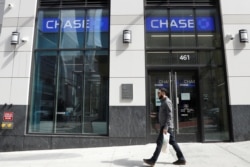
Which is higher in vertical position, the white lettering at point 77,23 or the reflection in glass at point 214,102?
the white lettering at point 77,23

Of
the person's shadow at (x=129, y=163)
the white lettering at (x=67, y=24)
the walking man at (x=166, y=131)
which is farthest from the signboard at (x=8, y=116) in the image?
the walking man at (x=166, y=131)

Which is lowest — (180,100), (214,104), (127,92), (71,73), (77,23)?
(214,104)

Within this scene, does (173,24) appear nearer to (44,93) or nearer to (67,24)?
(67,24)

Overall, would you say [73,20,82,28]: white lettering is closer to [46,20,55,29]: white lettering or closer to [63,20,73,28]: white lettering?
[63,20,73,28]: white lettering

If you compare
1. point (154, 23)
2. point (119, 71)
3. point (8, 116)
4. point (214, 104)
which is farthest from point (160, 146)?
point (8, 116)

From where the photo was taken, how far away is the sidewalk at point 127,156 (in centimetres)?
678

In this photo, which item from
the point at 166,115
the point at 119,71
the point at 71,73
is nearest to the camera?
the point at 166,115

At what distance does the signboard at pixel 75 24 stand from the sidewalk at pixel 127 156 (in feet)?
14.6

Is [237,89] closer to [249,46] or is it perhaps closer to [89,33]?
[249,46]

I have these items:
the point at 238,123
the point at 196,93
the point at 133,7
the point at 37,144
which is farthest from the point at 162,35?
the point at 37,144

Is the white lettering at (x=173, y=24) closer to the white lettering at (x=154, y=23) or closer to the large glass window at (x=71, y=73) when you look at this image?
the white lettering at (x=154, y=23)

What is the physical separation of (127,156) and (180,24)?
525 centimetres

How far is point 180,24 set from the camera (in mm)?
9734

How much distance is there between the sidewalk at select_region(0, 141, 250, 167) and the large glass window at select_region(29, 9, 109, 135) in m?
1.08
